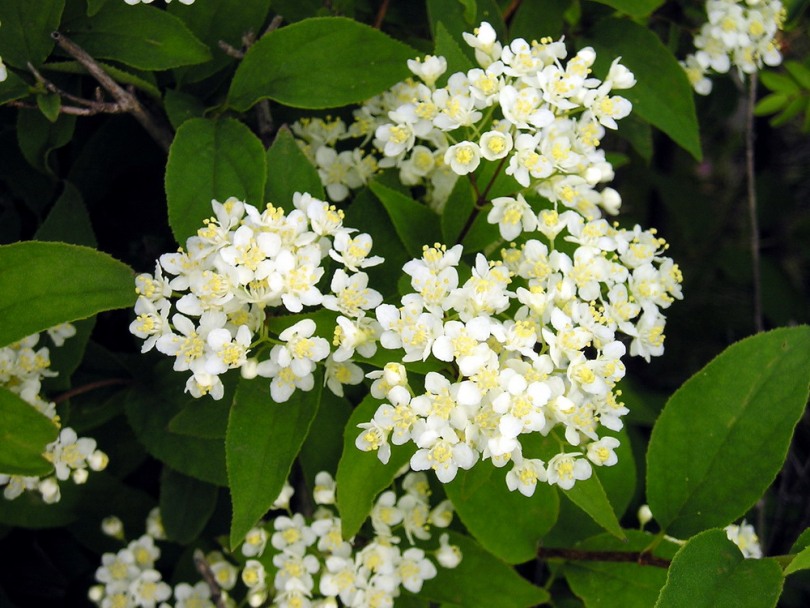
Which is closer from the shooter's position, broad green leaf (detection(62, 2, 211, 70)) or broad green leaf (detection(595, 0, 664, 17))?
broad green leaf (detection(62, 2, 211, 70))

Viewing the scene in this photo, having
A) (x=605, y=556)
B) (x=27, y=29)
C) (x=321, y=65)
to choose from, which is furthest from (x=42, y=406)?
(x=605, y=556)

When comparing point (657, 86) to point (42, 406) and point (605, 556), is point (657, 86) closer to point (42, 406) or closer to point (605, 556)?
point (605, 556)

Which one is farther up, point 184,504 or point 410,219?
point 410,219

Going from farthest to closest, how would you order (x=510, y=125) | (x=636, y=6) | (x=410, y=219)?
(x=636, y=6)
(x=410, y=219)
(x=510, y=125)

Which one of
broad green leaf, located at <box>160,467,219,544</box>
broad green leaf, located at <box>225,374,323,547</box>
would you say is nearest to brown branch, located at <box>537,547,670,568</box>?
broad green leaf, located at <box>225,374,323,547</box>

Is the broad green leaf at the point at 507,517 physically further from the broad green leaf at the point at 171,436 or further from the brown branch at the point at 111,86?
the brown branch at the point at 111,86

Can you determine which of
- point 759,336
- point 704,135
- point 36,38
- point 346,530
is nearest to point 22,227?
point 36,38

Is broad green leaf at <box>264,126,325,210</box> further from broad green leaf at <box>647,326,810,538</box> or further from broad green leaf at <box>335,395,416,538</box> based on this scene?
broad green leaf at <box>647,326,810,538</box>
